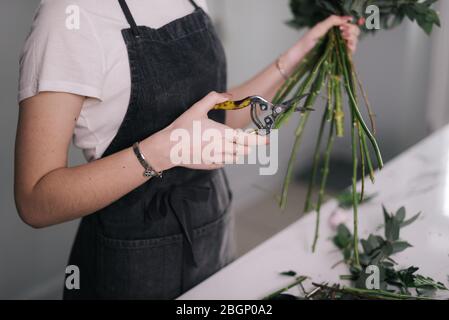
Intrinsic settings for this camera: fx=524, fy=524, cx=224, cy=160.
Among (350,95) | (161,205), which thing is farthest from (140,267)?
(350,95)

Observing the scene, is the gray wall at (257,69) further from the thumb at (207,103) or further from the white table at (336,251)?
the thumb at (207,103)

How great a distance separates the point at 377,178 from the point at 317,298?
450mm

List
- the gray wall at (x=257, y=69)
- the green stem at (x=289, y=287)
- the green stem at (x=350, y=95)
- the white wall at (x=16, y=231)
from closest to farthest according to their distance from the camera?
the green stem at (x=350, y=95) → the green stem at (x=289, y=287) → the white wall at (x=16, y=231) → the gray wall at (x=257, y=69)

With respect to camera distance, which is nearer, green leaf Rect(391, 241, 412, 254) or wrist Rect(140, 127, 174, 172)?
wrist Rect(140, 127, 174, 172)

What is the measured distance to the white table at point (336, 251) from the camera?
0.82m

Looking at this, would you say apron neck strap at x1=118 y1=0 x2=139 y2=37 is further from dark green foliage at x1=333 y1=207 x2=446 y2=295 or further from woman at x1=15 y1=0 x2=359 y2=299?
dark green foliage at x1=333 y1=207 x2=446 y2=295

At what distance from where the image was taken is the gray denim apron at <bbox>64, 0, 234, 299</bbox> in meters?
Answer: 0.85

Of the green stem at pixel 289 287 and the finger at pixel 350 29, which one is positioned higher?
the finger at pixel 350 29

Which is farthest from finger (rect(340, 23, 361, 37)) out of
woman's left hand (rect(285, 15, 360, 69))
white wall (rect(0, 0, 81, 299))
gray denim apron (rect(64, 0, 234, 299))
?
white wall (rect(0, 0, 81, 299))

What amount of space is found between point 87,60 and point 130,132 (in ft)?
0.47

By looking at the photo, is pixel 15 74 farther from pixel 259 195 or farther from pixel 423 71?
pixel 423 71

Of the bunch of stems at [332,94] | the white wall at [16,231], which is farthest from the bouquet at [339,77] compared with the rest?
the white wall at [16,231]
